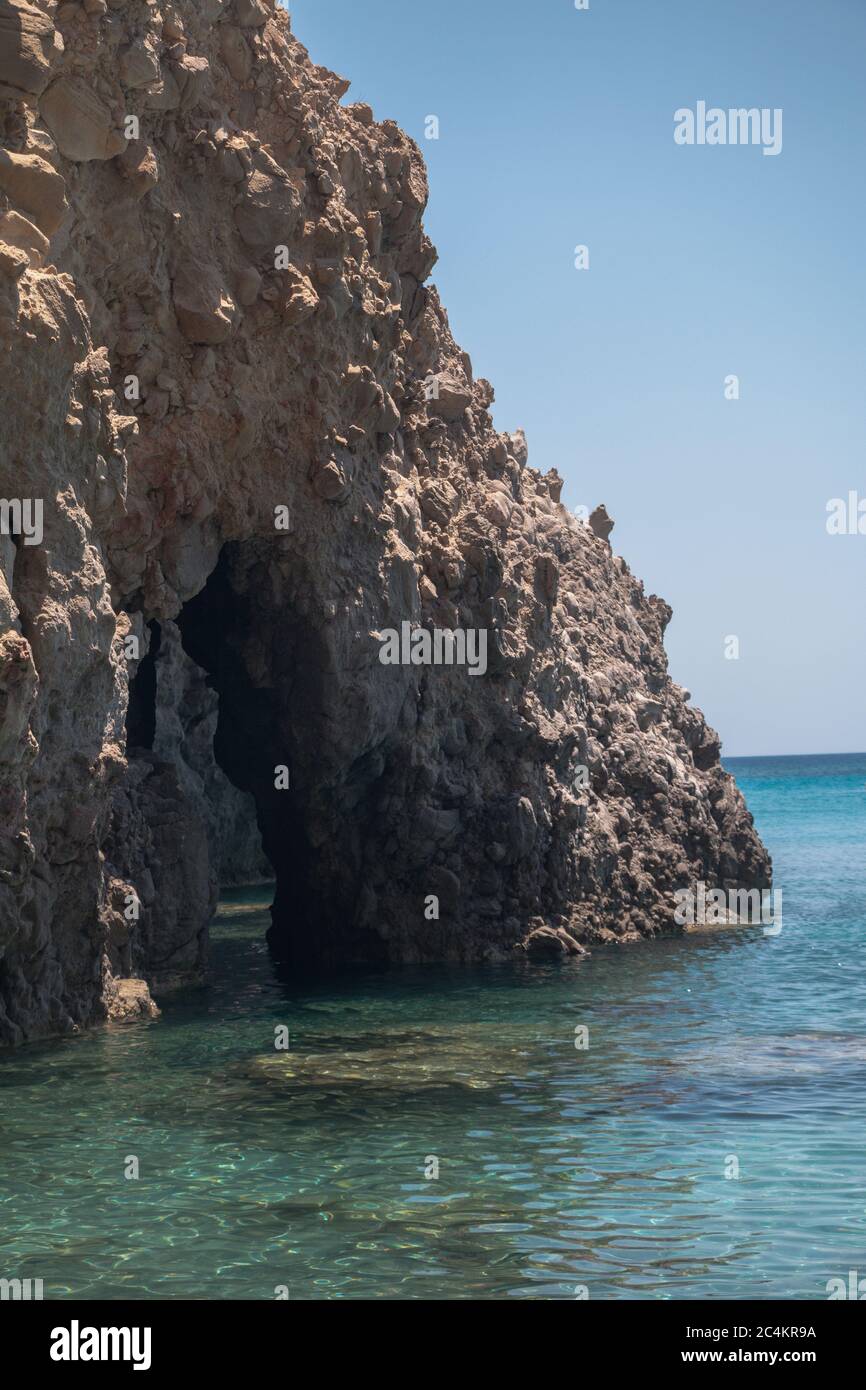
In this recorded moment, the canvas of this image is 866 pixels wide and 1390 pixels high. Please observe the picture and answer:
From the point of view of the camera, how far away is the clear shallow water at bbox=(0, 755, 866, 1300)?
1209 cm

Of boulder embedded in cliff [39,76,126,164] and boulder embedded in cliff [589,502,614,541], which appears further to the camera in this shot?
boulder embedded in cliff [589,502,614,541]

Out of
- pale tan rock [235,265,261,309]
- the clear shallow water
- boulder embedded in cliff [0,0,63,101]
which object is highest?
boulder embedded in cliff [0,0,63,101]

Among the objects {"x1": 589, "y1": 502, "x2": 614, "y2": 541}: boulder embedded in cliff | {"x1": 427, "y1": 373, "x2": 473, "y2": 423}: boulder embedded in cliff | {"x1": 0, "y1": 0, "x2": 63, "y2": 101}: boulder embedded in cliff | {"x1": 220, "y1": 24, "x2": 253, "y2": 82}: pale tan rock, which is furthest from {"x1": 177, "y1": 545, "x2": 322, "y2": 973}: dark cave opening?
{"x1": 589, "y1": 502, "x2": 614, "y2": 541}: boulder embedded in cliff

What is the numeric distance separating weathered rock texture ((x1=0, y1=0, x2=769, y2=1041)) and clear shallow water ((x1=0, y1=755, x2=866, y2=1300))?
302cm

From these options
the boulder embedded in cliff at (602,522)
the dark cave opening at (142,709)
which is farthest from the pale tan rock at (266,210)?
the boulder embedded in cliff at (602,522)

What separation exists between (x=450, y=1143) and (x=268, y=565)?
13.9 metres

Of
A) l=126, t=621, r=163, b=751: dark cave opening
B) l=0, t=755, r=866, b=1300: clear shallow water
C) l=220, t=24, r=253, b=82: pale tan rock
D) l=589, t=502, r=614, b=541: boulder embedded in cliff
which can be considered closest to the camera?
l=0, t=755, r=866, b=1300: clear shallow water

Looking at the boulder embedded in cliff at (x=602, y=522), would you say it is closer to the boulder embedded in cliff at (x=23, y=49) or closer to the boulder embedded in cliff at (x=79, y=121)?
the boulder embedded in cliff at (x=79, y=121)

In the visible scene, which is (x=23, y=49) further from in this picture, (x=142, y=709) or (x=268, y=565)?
(x=142, y=709)

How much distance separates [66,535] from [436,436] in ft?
43.6

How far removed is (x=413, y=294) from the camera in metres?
30.8

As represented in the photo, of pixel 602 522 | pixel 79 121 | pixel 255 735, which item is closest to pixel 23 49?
pixel 79 121

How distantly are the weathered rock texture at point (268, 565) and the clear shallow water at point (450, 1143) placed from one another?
3023 mm

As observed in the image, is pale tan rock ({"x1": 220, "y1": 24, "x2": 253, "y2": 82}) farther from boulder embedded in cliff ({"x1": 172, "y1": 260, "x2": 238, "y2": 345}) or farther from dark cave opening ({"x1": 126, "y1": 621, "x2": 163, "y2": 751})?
dark cave opening ({"x1": 126, "y1": 621, "x2": 163, "y2": 751})
